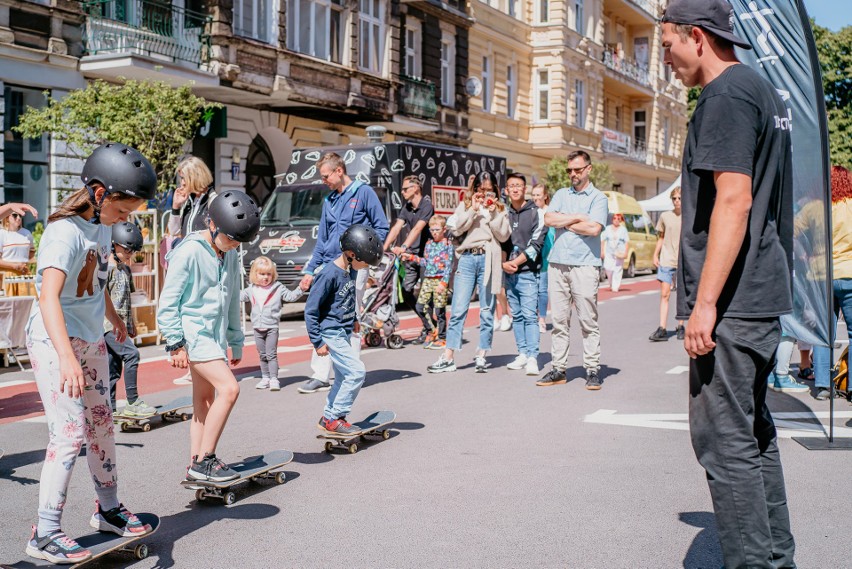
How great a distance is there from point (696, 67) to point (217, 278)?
2816mm

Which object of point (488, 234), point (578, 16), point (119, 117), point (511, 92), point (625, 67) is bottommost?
point (488, 234)

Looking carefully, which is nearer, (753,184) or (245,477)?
(753,184)

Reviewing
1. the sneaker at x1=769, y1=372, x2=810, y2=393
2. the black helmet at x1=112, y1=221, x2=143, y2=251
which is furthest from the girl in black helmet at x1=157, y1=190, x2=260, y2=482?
the sneaker at x1=769, y1=372, x2=810, y2=393

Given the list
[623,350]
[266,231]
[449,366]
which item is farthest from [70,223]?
[266,231]

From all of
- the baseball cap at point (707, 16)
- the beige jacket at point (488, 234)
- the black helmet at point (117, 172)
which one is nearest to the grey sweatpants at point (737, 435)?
the baseball cap at point (707, 16)

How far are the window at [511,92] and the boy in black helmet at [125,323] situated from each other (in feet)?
101

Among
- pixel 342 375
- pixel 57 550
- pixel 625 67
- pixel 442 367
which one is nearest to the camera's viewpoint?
pixel 57 550

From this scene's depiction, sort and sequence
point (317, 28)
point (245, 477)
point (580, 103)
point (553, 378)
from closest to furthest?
point (245, 477) < point (553, 378) < point (317, 28) < point (580, 103)

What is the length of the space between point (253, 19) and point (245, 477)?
19385 millimetres

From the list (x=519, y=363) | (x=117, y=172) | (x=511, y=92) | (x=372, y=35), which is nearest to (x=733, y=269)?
(x=117, y=172)

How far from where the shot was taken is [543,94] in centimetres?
3966

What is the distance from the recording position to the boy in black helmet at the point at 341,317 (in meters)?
6.65

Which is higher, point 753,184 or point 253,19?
point 253,19

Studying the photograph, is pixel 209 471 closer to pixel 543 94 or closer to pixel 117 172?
pixel 117 172
